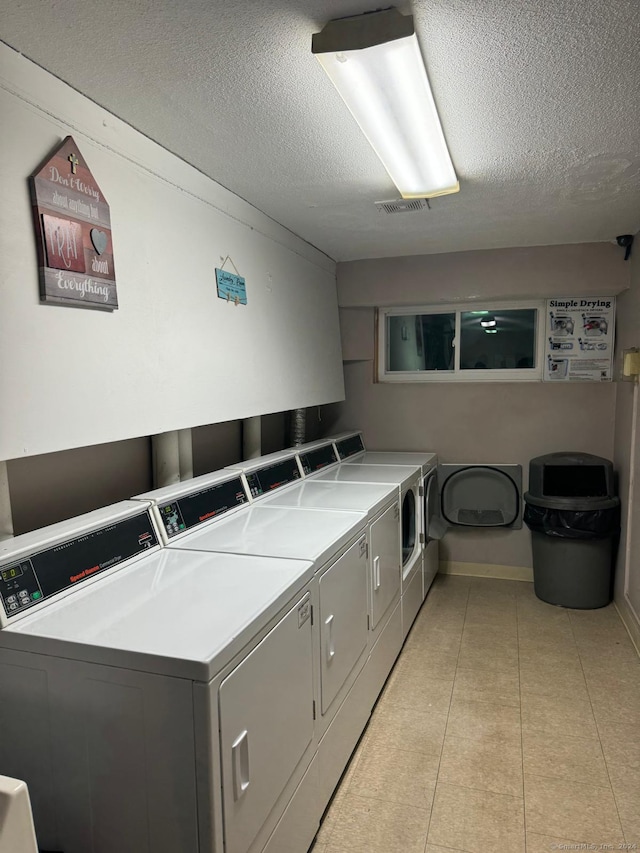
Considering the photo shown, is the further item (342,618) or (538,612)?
(538,612)

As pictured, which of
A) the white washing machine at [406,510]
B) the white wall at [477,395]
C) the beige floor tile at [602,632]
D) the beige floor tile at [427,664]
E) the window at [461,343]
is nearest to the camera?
the beige floor tile at [427,664]

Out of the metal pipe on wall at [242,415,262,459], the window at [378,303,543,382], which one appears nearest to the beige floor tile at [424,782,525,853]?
the metal pipe on wall at [242,415,262,459]

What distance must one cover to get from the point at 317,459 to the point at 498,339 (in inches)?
68.0

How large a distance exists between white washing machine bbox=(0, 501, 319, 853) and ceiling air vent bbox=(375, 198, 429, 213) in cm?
192

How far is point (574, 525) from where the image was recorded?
356 cm

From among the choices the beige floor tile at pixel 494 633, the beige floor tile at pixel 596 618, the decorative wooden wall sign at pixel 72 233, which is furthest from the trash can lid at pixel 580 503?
the decorative wooden wall sign at pixel 72 233

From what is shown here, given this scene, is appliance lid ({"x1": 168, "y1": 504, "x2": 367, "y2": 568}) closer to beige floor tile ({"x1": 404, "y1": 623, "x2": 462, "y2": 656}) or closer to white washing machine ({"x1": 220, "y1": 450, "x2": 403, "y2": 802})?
white washing machine ({"x1": 220, "y1": 450, "x2": 403, "y2": 802})

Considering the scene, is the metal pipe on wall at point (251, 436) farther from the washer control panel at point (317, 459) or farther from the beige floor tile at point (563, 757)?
the beige floor tile at point (563, 757)

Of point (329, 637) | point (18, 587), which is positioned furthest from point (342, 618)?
point (18, 587)

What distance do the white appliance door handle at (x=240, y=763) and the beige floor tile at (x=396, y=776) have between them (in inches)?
39.0

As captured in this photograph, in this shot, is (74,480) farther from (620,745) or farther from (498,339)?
(498,339)

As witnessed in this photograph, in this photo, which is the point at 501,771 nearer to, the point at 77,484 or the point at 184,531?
the point at 184,531

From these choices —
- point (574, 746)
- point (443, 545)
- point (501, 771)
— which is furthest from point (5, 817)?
point (443, 545)

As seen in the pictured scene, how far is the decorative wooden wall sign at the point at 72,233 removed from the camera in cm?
153
